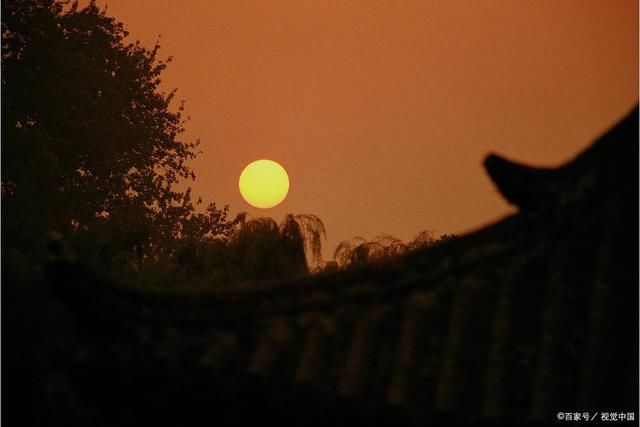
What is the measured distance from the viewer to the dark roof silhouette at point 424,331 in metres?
4.95

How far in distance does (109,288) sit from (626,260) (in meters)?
3.33

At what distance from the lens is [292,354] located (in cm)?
557

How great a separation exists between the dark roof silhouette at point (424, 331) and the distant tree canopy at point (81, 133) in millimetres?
22188

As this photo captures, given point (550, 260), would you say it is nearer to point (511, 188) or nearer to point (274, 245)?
point (511, 188)

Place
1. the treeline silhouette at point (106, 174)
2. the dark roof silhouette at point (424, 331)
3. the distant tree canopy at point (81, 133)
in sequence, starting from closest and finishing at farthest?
1. the dark roof silhouette at point (424, 331)
2. the treeline silhouette at point (106, 174)
3. the distant tree canopy at point (81, 133)

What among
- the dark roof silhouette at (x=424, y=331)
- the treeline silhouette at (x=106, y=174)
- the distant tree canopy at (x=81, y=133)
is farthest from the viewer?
the distant tree canopy at (x=81, y=133)

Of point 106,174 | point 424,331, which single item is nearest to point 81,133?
point 106,174

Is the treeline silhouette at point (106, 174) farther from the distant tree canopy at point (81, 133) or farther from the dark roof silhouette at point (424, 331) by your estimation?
the dark roof silhouette at point (424, 331)

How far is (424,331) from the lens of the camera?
5.86 meters

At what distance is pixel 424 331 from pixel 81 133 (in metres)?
28.0

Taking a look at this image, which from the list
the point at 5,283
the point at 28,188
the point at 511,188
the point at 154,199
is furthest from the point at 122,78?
the point at 511,188

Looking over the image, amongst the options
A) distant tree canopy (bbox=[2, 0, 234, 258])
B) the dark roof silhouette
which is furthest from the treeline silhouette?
the dark roof silhouette

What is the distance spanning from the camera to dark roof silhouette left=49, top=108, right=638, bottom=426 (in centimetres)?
495

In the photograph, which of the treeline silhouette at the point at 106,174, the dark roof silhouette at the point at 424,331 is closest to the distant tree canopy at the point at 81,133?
the treeline silhouette at the point at 106,174
